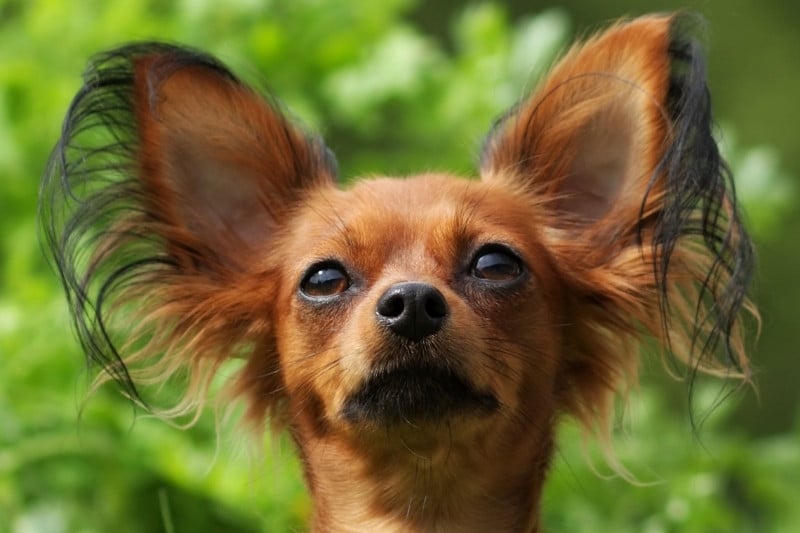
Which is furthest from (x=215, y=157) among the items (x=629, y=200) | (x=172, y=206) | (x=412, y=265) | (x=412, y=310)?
(x=629, y=200)

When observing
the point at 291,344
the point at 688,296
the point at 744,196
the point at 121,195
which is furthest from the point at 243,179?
the point at 744,196

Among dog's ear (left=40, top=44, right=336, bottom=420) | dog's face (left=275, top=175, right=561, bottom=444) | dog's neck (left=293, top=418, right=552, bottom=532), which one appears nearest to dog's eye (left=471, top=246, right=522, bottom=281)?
dog's face (left=275, top=175, right=561, bottom=444)

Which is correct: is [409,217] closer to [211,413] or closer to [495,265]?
[495,265]

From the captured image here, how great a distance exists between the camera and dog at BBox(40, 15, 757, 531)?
3.16m

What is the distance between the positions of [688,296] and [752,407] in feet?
16.5

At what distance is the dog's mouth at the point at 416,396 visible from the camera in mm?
3020

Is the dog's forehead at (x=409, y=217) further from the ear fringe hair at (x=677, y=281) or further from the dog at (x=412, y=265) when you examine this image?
the ear fringe hair at (x=677, y=281)

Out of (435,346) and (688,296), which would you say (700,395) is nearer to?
(688,296)

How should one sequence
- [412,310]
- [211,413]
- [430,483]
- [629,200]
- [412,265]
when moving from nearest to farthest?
[412,310] < [412,265] < [430,483] < [629,200] < [211,413]

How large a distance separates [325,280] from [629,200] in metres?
0.86

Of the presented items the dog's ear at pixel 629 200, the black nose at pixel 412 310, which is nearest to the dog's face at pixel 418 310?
the black nose at pixel 412 310

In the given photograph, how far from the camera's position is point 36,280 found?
5.70 m

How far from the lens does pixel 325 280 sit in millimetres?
3285

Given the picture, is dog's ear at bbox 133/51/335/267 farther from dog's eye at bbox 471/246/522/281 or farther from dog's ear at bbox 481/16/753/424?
dog's eye at bbox 471/246/522/281
